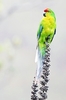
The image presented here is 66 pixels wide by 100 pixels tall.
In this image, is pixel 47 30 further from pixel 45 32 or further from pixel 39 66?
pixel 39 66

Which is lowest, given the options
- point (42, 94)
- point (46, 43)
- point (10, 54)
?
point (42, 94)

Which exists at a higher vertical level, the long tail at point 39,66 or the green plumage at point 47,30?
the green plumage at point 47,30

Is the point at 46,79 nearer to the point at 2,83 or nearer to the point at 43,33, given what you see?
the point at 43,33

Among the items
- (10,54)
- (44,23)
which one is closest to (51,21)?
(44,23)

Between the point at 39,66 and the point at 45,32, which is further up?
the point at 45,32

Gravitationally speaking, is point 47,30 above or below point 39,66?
above

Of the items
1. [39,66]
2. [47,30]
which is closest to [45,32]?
[47,30]

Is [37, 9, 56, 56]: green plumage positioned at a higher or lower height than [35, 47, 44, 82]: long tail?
higher

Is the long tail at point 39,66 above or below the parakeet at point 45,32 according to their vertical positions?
below

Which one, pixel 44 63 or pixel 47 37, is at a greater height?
pixel 47 37

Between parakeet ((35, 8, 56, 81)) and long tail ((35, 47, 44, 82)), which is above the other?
parakeet ((35, 8, 56, 81))

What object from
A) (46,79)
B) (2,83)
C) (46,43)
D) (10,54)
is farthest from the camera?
(2,83)
